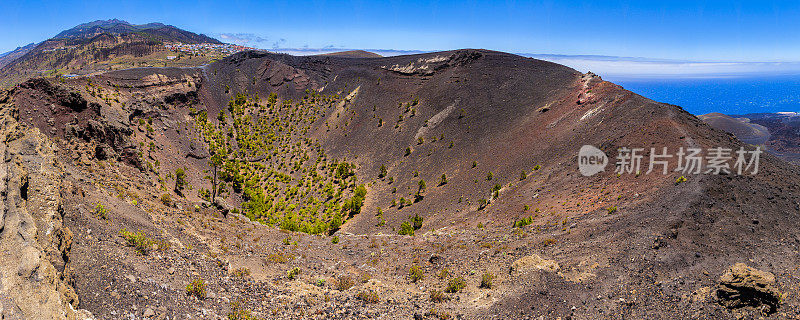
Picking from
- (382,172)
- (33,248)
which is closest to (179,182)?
(382,172)

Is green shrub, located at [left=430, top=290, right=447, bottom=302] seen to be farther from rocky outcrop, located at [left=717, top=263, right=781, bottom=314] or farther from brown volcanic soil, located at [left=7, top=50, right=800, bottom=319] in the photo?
rocky outcrop, located at [left=717, top=263, right=781, bottom=314]

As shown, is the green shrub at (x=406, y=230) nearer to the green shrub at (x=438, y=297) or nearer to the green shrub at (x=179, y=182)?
the green shrub at (x=438, y=297)

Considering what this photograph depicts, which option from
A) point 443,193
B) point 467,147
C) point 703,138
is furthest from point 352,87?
point 703,138

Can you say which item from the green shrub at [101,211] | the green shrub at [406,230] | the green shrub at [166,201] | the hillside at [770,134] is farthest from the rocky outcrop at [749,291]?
the hillside at [770,134]

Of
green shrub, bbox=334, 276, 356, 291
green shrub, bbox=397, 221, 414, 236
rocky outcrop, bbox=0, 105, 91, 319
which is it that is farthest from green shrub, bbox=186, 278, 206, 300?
green shrub, bbox=397, 221, 414, 236

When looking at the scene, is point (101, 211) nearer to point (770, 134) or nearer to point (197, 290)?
point (197, 290)
